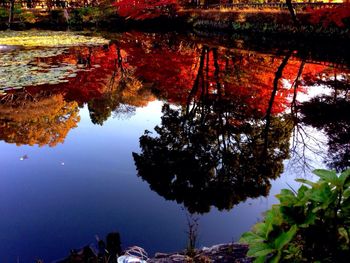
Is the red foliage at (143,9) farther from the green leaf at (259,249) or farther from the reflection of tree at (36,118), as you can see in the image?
the green leaf at (259,249)

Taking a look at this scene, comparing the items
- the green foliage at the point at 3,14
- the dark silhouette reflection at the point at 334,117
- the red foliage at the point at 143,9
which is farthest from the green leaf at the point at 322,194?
the green foliage at the point at 3,14

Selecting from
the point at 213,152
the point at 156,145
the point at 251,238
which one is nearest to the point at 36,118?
the point at 156,145

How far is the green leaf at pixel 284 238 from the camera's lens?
195 cm

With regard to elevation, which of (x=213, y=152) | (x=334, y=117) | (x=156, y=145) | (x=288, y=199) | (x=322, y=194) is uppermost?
(x=322, y=194)

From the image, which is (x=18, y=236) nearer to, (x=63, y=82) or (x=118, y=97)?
(x=118, y=97)

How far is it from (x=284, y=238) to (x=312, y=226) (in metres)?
0.32

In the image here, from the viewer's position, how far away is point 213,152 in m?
8.62

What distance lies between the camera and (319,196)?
6.61ft

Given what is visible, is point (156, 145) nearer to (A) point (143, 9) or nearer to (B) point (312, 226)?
(B) point (312, 226)

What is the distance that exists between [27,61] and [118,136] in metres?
10.6

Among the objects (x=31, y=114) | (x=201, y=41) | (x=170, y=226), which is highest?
(x=201, y=41)

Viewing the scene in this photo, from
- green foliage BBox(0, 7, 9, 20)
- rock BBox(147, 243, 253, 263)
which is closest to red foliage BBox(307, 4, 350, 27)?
rock BBox(147, 243, 253, 263)

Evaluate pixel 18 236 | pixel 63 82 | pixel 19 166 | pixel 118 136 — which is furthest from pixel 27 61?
pixel 18 236

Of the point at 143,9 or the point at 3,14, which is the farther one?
the point at 3,14
